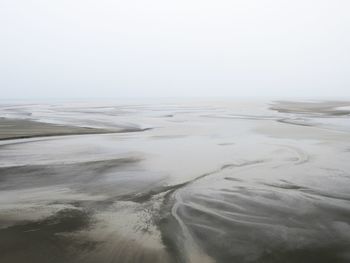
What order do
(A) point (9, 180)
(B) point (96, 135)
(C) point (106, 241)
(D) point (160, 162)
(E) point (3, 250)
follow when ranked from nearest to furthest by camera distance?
(E) point (3, 250) < (C) point (106, 241) < (A) point (9, 180) < (D) point (160, 162) < (B) point (96, 135)

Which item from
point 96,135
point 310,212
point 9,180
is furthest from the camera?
point 96,135

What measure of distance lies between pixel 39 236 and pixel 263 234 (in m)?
4.14

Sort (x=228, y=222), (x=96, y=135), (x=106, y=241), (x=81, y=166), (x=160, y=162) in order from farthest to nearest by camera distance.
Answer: (x=96, y=135) → (x=160, y=162) → (x=81, y=166) → (x=228, y=222) → (x=106, y=241)

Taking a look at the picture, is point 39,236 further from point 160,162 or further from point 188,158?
point 188,158

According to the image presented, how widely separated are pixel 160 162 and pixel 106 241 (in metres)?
7.54

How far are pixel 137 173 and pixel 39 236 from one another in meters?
5.49

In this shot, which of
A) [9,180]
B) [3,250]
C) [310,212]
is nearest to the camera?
[3,250]

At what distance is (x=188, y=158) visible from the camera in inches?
567

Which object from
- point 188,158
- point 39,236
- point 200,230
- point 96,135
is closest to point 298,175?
point 188,158

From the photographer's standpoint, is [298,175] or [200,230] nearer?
[200,230]

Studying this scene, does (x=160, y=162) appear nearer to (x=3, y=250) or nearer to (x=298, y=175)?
(x=298, y=175)

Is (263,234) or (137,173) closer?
(263,234)

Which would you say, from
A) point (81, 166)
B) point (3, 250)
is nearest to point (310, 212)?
point (3, 250)

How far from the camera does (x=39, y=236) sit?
6.19 metres
